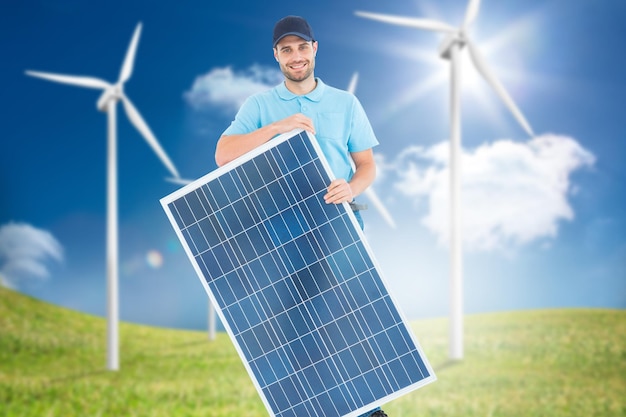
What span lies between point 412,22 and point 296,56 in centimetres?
1822

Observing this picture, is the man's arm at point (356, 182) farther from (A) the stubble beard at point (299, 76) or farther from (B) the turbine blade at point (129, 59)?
(B) the turbine blade at point (129, 59)

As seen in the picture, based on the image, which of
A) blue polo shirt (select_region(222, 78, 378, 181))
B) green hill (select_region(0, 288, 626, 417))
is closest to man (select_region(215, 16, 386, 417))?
blue polo shirt (select_region(222, 78, 378, 181))

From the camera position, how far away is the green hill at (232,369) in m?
20.1

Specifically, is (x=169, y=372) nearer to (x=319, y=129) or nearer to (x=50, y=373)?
(x=50, y=373)

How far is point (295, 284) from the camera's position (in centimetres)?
522

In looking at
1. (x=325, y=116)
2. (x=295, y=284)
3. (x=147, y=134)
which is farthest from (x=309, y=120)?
(x=147, y=134)

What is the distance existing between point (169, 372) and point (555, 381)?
45.8ft

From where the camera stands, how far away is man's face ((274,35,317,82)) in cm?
505

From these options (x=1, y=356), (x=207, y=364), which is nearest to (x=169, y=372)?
(x=207, y=364)

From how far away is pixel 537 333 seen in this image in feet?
94.0

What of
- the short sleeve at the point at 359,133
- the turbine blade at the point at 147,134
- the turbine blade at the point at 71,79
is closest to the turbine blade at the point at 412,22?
the turbine blade at the point at 147,134

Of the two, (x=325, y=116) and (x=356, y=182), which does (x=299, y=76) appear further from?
(x=356, y=182)

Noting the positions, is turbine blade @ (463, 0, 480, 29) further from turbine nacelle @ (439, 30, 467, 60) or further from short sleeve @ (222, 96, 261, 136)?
short sleeve @ (222, 96, 261, 136)

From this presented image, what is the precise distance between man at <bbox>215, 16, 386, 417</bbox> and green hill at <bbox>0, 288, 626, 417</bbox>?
46.6ft
